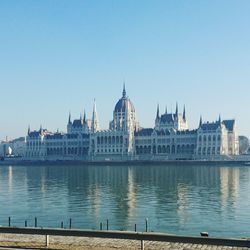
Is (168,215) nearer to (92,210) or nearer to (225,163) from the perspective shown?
(92,210)

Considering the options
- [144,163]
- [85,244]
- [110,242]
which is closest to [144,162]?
[144,163]

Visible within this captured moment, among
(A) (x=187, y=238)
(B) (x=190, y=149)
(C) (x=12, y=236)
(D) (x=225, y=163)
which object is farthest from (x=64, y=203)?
(B) (x=190, y=149)

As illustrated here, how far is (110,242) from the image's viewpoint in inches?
659

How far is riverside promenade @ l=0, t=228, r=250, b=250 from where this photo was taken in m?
13.8

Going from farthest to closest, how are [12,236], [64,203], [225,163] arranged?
→ [225,163] → [64,203] → [12,236]

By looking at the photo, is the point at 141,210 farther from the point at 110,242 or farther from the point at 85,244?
the point at 85,244

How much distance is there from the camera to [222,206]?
4006 centimetres

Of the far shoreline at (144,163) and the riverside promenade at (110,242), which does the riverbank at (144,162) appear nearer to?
the far shoreline at (144,163)

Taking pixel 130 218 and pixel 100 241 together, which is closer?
pixel 100 241

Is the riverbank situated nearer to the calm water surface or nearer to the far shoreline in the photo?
the far shoreline

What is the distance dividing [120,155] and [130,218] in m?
163

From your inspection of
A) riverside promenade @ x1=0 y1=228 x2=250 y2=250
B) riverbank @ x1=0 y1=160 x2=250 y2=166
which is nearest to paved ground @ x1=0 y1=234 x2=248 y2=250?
riverside promenade @ x1=0 y1=228 x2=250 y2=250

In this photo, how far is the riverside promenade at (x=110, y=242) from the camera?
45.2ft

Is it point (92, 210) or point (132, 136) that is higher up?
point (132, 136)
